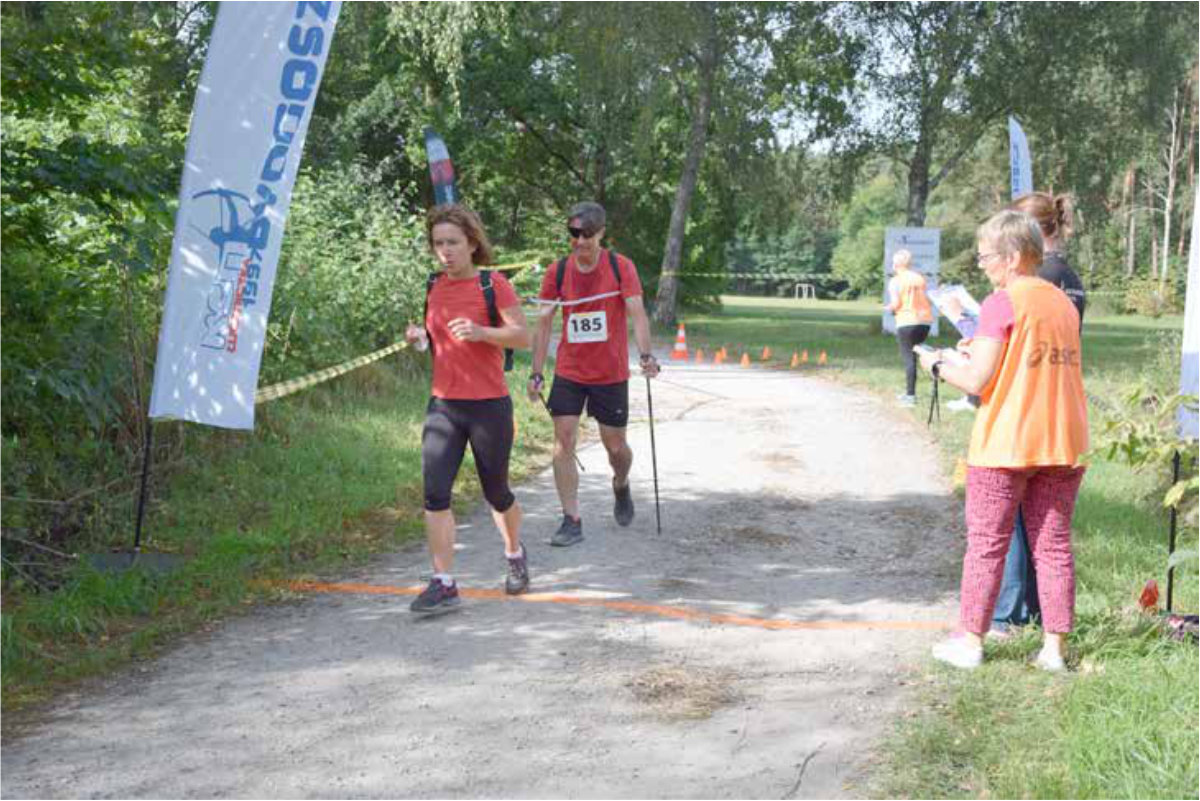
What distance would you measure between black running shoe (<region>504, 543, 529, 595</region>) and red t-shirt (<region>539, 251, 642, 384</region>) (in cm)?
139

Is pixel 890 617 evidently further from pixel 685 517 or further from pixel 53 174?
pixel 53 174

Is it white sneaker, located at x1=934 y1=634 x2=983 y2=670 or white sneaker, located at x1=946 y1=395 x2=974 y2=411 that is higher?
white sneaker, located at x1=946 y1=395 x2=974 y2=411

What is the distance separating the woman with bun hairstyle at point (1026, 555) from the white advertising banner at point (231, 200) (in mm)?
3883

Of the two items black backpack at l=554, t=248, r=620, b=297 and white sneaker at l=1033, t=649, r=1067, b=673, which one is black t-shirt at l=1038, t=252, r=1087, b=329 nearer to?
white sneaker at l=1033, t=649, r=1067, b=673

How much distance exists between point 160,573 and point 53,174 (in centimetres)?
213

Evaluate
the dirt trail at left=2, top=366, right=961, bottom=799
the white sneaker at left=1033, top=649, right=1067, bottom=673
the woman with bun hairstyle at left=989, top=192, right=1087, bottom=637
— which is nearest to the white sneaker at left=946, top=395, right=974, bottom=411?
the dirt trail at left=2, top=366, right=961, bottom=799

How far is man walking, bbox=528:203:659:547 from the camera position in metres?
7.07

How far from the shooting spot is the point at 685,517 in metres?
7.95

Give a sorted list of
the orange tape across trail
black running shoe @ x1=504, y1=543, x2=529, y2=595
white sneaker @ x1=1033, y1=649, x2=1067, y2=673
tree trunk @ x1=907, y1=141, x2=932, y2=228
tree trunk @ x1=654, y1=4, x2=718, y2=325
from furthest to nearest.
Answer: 1. tree trunk @ x1=907, y1=141, x2=932, y2=228
2. tree trunk @ x1=654, y1=4, x2=718, y2=325
3. black running shoe @ x1=504, y1=543, x2=529, y2=595
4. the orange tape across trail
5. white sneaker @ x1=1033, y1=649, x2=1067, y2=673

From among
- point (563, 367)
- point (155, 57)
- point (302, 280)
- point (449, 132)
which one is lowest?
point (563, 367)

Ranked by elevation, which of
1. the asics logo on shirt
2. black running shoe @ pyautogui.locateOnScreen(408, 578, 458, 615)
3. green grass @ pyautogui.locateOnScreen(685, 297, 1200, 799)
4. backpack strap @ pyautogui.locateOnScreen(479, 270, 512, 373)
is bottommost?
green grass @ pyautogui.locateOnScreen(685, 297, 1200, 799)

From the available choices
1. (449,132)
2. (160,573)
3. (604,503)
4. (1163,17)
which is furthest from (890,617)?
(449,132)

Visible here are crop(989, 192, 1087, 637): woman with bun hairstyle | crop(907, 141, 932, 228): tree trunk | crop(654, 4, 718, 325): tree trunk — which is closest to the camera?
crop(989, 192, 1087, 637): woman with bun hairstyle

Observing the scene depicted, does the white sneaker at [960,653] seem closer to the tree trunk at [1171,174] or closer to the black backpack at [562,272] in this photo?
the black backpack at [562,272]
